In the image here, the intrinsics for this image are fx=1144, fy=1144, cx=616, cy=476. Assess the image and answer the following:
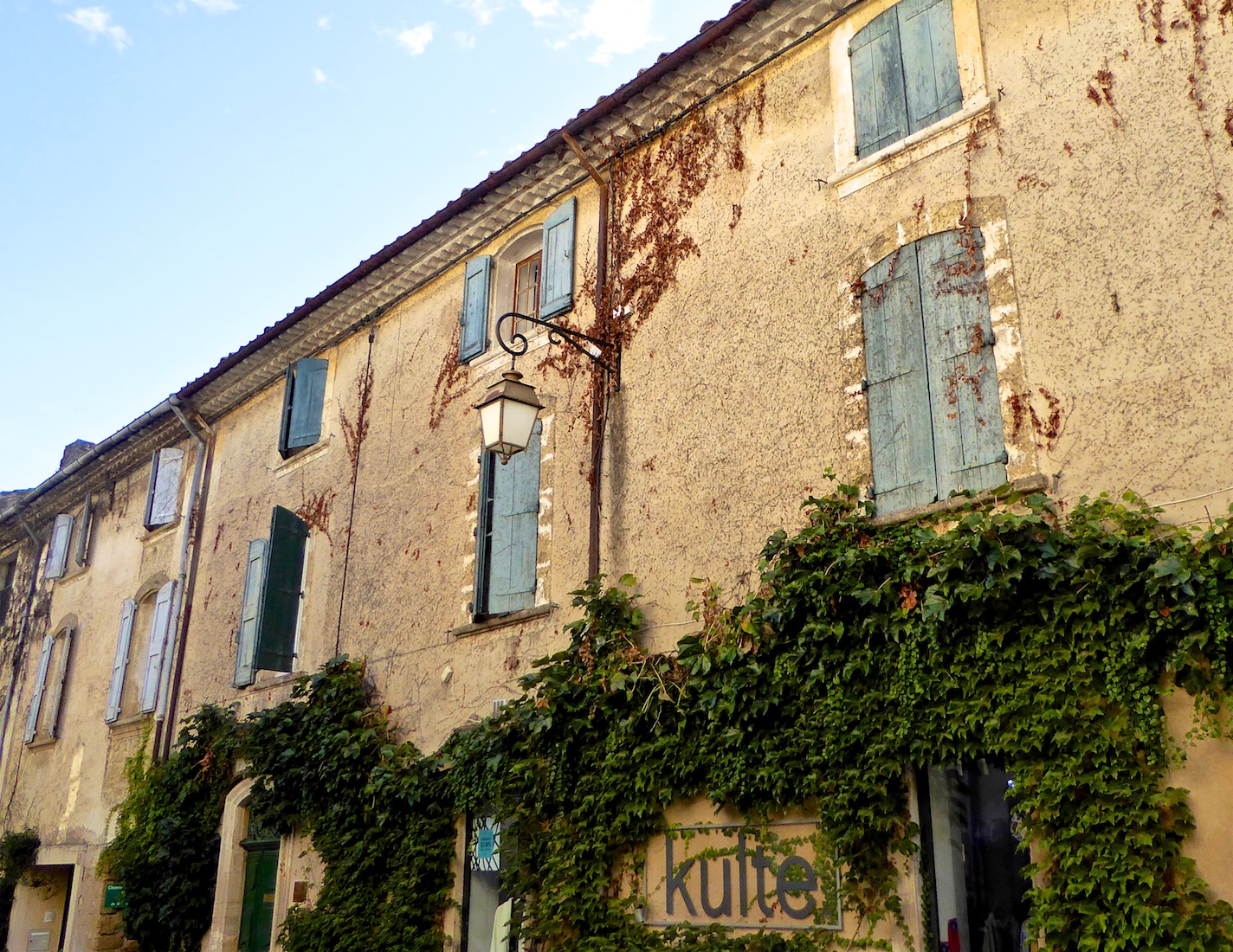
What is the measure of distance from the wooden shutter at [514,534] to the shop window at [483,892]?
161 centimetres

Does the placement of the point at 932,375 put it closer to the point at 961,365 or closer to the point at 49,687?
the point at 961,365

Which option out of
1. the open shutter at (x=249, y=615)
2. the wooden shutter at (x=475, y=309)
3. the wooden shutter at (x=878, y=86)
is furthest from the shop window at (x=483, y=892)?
the wooden shutter at (x=878, y=86)

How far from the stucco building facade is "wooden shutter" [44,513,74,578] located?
141 inches

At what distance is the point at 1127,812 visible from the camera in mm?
5043

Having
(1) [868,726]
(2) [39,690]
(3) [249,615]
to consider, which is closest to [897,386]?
(1) [868,726]

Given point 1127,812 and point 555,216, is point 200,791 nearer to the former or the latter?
point 555,216

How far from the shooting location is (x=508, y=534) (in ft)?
29.2

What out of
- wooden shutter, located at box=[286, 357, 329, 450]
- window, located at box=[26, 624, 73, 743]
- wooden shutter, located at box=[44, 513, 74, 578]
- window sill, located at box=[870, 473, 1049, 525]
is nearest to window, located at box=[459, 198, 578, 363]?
wooden shutter, located at box=[286, 357, 329, 450]

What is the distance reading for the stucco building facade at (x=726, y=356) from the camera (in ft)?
19.3

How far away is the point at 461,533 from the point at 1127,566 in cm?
542

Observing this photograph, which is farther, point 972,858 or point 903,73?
point 903,73

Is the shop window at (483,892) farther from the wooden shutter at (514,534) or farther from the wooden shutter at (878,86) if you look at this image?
the wooden shutter at (878,86)

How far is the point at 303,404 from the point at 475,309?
2.81 metres

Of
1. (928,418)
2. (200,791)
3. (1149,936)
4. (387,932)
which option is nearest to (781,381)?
(928,418)
